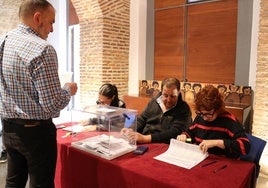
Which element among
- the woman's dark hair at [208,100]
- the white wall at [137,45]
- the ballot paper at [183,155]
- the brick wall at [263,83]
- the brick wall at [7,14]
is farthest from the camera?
the brick wall at [7,14]

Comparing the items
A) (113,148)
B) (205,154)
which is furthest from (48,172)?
(205,154)

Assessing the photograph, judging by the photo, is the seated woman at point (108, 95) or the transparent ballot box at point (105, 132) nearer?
the transparent ballot box at point (105, 132)

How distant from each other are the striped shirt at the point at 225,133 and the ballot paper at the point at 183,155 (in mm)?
186

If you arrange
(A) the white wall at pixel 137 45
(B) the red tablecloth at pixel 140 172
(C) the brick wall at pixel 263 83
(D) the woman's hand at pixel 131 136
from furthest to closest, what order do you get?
(A) the white wall at pixel 137 45 → (C) the brick wall at pixel 263 83 → (D) the woman's hand at pixel 131 136 → (B) the red tablecloth at pixel 140 172

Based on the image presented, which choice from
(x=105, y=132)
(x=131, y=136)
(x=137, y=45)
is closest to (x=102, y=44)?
(x=137, y=45)

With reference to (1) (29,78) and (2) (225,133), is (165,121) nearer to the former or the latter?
(2) (225,133)

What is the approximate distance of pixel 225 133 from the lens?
178 cm

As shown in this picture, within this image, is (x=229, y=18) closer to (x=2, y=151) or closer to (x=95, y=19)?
(x=95, y=19)

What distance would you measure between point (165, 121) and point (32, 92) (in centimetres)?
122

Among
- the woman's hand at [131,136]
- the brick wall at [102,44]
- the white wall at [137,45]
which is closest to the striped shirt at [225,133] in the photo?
the woman's hand at [131,136]

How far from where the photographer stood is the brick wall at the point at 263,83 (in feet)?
12.3

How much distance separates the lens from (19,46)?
1457 mm

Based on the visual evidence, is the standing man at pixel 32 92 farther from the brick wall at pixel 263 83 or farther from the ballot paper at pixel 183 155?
the brick wall at pixel 263 83

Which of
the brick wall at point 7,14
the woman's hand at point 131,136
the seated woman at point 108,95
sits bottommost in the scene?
the woman's hand at point 131,136
